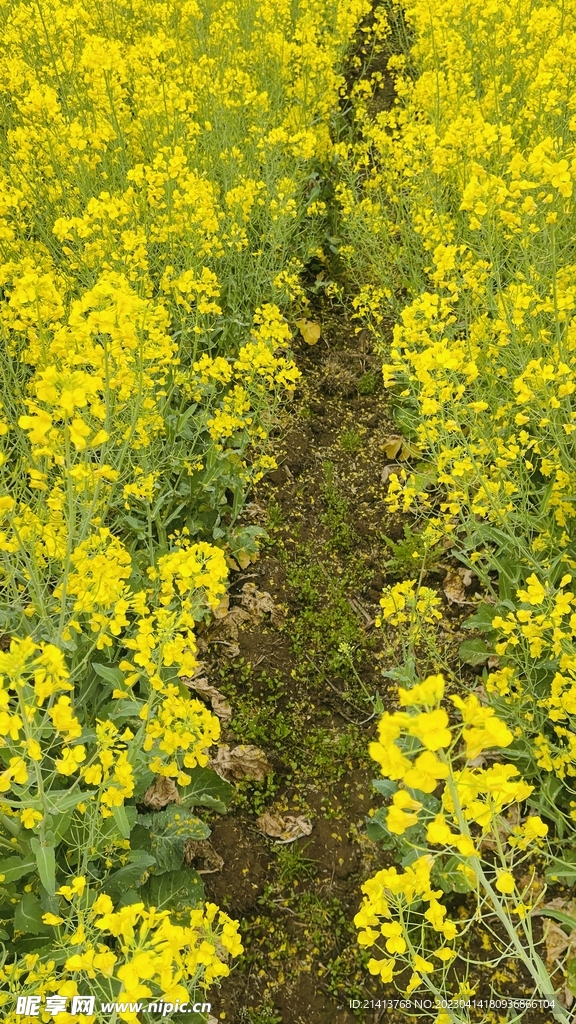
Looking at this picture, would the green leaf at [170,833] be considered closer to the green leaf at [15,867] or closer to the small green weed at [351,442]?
the green leaf at [15,867]

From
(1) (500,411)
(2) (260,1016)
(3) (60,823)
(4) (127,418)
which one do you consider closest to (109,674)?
(3) (60,823)

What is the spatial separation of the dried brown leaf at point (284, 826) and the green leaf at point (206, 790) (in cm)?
18

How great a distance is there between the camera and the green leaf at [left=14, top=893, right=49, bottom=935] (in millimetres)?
1841

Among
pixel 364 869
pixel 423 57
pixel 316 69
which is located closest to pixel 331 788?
pixel 364 869

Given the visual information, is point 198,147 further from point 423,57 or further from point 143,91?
point 423,57

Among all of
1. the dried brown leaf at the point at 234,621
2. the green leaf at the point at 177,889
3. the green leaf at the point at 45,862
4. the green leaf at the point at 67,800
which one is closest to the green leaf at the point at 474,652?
the dried brown leaf at the point at 234,621

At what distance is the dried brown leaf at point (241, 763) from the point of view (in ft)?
8.84

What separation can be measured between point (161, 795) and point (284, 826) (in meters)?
0.52

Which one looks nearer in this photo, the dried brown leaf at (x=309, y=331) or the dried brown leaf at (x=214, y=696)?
the dried brown leaf at (x=214, y=696)

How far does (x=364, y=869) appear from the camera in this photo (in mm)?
2461

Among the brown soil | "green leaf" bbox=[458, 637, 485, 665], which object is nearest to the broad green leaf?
the brown soil

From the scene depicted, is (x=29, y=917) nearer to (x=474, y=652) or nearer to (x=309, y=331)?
(x=474, y=652)

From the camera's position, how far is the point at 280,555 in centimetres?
347

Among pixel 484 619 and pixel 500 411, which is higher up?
pixel 500 411
